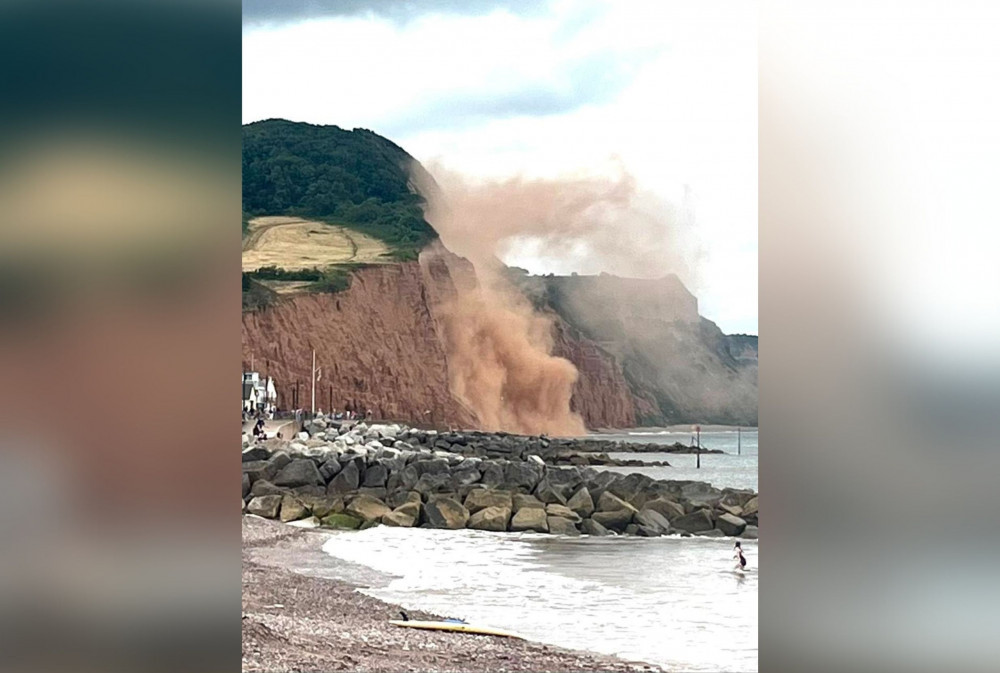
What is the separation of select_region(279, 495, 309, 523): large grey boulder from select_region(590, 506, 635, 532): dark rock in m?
1.76

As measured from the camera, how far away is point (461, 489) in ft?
19.9

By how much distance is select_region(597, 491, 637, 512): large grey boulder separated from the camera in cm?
586

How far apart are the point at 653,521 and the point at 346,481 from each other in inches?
72.2

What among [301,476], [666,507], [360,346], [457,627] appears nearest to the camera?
[457,627]

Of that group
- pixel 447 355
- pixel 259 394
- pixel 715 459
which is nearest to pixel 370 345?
pixel 447 355

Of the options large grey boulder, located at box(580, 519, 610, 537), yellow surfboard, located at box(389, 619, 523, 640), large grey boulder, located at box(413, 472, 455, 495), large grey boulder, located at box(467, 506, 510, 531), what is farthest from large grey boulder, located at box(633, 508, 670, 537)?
large grey boulder, located at box(413, 472, 455, 495)

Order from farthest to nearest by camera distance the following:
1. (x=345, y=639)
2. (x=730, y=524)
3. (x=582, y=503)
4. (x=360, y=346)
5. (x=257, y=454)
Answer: (x=360, y=346)
(x=257, y=454)
(x=582, y=503)
(x=730, y=524)
(x=345, y=639)

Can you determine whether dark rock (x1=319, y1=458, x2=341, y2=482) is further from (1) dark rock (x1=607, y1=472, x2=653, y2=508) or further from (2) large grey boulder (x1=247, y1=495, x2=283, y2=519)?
(1) dark rock (x1=607, y1=472, x2=653, y2=508)

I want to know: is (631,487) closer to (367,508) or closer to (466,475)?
(466,475)

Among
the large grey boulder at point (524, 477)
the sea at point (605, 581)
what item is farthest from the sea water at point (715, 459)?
the large grey boulder at point (524, 477)

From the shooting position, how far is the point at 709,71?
5762 mm
